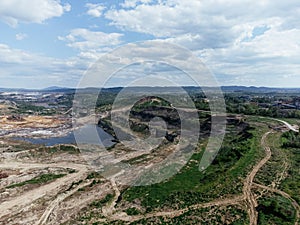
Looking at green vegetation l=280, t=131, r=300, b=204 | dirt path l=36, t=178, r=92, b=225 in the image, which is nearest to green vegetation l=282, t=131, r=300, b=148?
green vegetation l=280, t=131, r=300, b=204

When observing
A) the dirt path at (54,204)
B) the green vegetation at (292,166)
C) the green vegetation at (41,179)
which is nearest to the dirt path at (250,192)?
the green vegetation at (292,166)

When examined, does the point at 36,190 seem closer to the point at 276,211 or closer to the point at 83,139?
the point at 276,211

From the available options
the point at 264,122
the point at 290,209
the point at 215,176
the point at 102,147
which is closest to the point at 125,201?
the point at 215,176

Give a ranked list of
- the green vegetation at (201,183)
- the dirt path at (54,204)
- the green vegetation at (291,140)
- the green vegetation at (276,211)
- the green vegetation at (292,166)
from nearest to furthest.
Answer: the green vegetation at (276,211) → the green vegetation at (292,166) → the dirt path at (54,204) → the green vegetation at (201,183) → the green vegetation at (291,140)

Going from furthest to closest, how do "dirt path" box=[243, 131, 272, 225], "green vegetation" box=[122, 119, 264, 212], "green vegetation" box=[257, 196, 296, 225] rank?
1. "green vegetation" box=[122, 119, 264, 212]
2. "dirt path" box=[243, 131, 272, 225]
3. "green vegetation" box=[257, 196, 296, 225]

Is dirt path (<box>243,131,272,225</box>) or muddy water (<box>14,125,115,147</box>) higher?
dirt path (<box>243,131,272,225</box>)

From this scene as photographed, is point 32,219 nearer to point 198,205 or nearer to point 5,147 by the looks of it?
point 198,205

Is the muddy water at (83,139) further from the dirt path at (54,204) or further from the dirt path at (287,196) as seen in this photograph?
the dirt path at (287,196)

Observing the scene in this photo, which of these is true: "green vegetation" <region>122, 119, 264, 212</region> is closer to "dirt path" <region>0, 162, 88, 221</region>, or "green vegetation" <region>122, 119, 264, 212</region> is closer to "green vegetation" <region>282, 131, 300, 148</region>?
"green vegetation" <region>282, 131, 300, 148</region>
